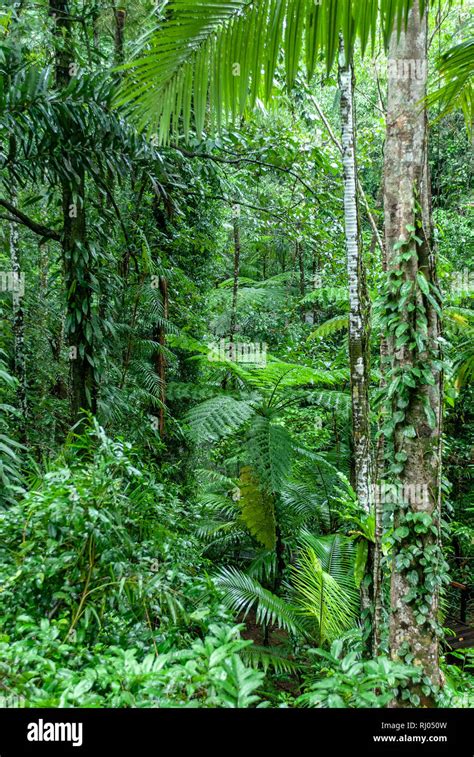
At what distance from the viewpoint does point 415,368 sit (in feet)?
6.47

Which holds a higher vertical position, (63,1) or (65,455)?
(63,1)

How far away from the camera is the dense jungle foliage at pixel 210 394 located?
125 cm

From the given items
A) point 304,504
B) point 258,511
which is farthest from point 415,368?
point 304,504

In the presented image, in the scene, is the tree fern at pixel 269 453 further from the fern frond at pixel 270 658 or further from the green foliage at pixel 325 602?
the fern frond at pixel 270 658

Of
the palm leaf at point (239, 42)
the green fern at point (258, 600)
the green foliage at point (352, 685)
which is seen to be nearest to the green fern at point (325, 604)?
the green fern at point (258, 600)

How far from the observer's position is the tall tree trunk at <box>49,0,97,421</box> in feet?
9.75

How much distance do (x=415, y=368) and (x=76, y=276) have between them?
198 cm

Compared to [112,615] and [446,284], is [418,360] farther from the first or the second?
[446,284]

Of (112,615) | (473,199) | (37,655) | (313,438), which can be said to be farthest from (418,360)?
(473,199)

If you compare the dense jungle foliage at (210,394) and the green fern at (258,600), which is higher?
the dense jungle foliage at (210,394)

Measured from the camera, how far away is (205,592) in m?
1.94

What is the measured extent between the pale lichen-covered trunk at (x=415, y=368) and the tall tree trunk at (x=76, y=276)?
175cm

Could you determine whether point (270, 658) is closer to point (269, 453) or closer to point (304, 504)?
point (269, 453)
